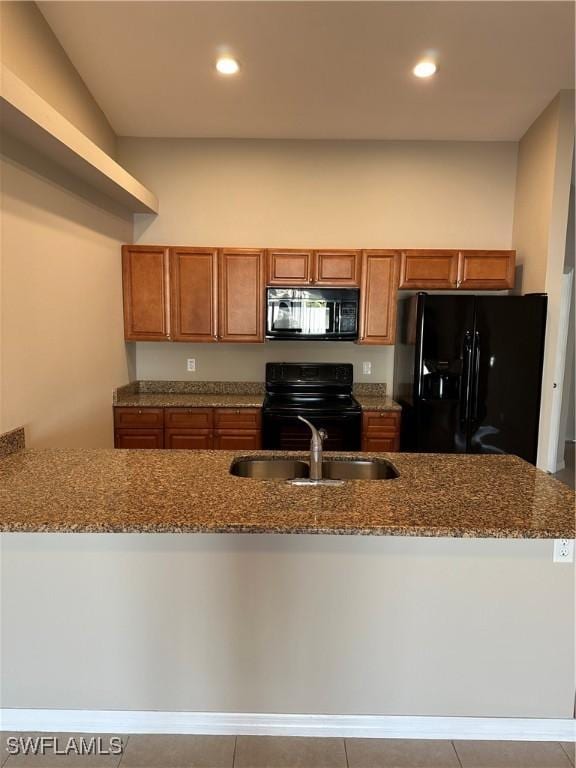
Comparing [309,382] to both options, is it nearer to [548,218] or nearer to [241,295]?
[241,295]

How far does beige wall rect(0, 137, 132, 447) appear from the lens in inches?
85.0

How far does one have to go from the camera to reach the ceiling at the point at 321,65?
7.76 ft

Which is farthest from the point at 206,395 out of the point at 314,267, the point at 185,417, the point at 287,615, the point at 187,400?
the point at 287,615

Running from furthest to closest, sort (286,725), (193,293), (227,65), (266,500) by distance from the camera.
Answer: (193,293)
(227,65)
(286,725)
(266,500)

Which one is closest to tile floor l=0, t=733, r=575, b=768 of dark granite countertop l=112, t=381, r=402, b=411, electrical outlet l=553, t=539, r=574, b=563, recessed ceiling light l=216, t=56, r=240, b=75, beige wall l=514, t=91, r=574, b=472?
electrical outlet l=553, t=539, r=574, b=563

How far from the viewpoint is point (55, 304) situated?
8.45 ft

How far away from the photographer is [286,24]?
7.99 feet

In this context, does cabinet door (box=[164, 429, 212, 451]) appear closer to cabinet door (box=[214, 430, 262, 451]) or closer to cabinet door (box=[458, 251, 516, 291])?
cabinet door (box=[214, 430, 262, 451])

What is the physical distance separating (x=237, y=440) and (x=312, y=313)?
1221 millimetres

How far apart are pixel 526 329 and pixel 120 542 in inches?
121

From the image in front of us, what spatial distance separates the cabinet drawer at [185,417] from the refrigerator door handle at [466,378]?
1967 millimetres

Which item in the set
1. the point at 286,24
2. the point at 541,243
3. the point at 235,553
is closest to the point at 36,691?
the point at 235,553

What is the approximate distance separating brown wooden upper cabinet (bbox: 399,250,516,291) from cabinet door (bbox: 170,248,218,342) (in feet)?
5.25

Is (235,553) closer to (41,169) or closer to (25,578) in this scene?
(25,578)
